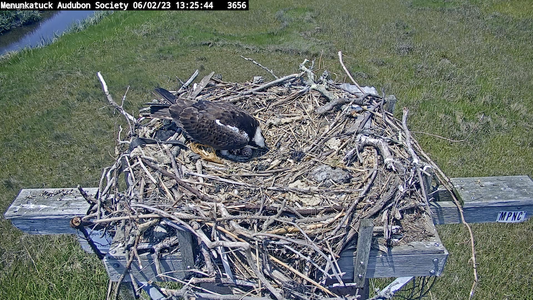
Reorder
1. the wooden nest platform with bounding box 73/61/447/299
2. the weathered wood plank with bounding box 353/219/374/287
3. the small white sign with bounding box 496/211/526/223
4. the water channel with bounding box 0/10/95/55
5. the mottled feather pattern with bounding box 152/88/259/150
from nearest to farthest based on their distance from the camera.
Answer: the weathered wood plank with bounding box 353/219/374/287, the wooden nest platform with bounding box 73/61/447/299, the small white sign with bounding box 496/211/526/223, the mottled feather pattern with bounding box 152/88/259/150, the water channel with bounding box 0/10/95/55

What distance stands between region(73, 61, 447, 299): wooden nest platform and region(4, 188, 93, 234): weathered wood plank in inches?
5.4

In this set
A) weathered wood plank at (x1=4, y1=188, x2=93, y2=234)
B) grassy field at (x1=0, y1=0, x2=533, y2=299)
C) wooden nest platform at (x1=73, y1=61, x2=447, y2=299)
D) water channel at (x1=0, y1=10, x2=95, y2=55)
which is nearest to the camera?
wooden nest platform at (x1=73, y1=61, x2=447, y2=299)

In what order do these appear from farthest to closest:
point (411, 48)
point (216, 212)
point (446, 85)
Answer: point (411, 48) → point (446, 85) → point (216, 212)

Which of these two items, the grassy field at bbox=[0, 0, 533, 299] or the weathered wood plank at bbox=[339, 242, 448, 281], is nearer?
the weathered wood plank at bbox=[339, 242, 448, 281]

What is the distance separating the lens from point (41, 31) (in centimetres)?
1809

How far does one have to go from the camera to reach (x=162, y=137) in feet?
15.3

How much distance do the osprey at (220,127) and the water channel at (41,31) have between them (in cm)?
1337

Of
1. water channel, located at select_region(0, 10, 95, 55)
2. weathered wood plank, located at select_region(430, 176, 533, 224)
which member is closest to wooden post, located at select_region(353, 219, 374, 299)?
weathered wood plank, located at select_region(430, 176, 533, 224)

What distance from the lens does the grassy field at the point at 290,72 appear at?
5.98 meters

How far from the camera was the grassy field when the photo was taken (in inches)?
235

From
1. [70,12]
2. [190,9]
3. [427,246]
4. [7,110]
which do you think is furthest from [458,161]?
[70,12]

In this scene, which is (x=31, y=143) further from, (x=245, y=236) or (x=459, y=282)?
(x=459, y=282)

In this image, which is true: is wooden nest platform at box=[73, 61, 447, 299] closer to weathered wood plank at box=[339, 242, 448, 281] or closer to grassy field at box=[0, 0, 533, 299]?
weathered wood plank at box=[339, 242, 448, 281]

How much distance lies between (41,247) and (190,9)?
13.0m
